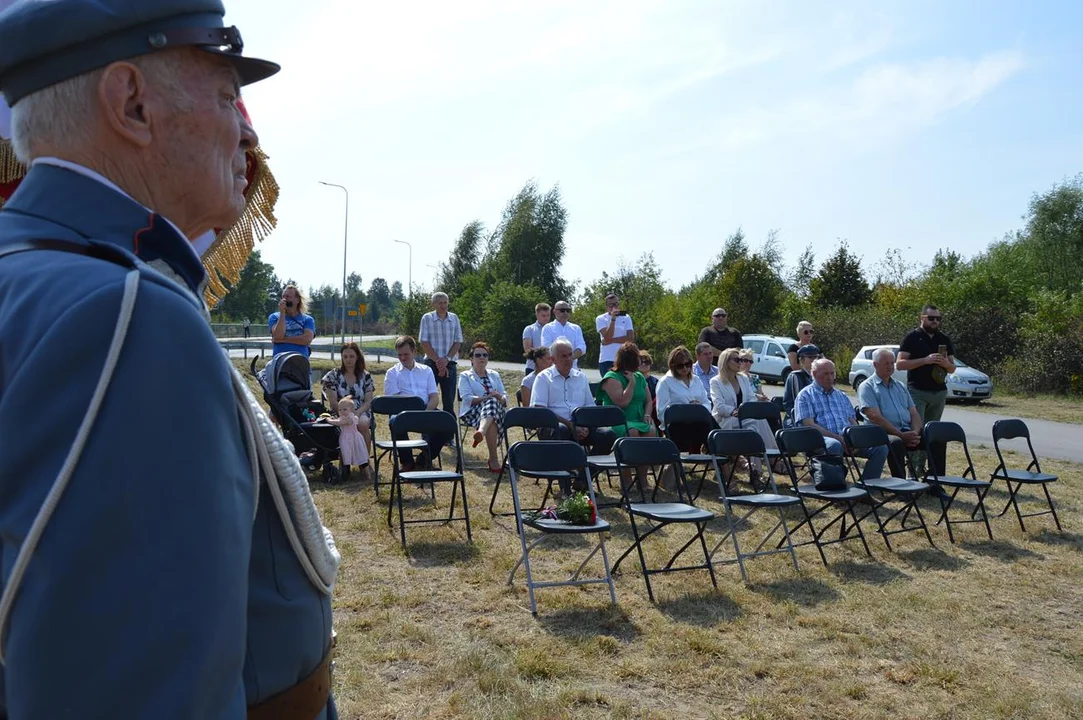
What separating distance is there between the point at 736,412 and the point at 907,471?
1.79 meters

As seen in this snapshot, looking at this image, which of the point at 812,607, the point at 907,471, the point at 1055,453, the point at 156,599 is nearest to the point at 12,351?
the point at 156,599

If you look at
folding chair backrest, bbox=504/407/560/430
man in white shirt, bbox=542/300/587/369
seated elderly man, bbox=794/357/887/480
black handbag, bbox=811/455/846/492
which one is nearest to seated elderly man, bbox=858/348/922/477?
seated elderly man, bbox=794/357/887/480

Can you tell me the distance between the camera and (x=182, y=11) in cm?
91

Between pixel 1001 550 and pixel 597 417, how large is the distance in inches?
139

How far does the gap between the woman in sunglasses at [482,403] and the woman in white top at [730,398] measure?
7.52 feet

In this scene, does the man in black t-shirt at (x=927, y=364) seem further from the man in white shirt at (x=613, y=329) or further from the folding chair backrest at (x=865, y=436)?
the man in white shirt at (x=613, y=329)

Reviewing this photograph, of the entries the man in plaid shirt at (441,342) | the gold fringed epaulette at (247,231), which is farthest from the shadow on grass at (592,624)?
the man in plaid shirt at (441,342)

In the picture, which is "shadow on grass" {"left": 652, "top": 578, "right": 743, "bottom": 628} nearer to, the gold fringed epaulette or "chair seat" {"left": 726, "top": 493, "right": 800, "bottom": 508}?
"chair seat" {"left": 726, "top": 493, "right": 800, "bottom": 508}

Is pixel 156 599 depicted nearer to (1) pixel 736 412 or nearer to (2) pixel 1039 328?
(1) pixel 736 412

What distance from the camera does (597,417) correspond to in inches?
319

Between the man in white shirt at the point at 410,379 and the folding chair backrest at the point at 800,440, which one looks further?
the man in white shirt at the point at 410,379

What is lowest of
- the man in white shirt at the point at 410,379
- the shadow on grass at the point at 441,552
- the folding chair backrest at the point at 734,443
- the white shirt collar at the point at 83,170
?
the shadow on grass at the point at 441,552

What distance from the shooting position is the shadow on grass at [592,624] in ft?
15.2

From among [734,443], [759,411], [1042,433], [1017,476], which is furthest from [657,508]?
[1042,433]
